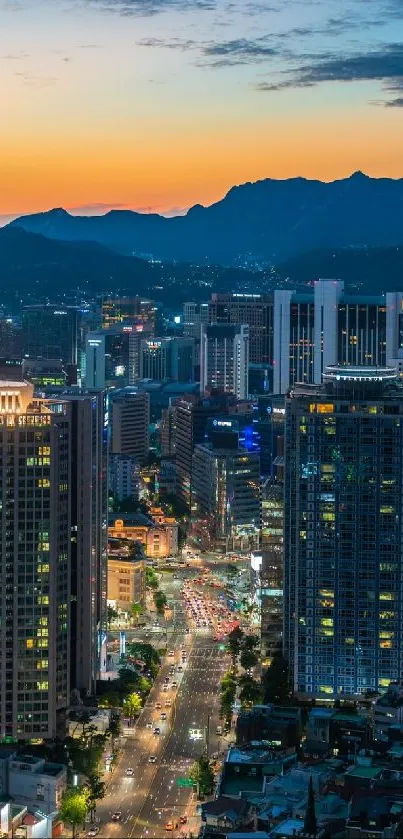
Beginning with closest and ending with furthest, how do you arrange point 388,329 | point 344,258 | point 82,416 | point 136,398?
point 82,416, point 136,398, point 388,329, point 344,258

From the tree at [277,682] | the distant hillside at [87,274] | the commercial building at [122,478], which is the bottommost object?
the tree at [277,682]

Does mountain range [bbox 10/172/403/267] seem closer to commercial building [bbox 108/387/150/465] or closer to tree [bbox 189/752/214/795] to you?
commercial building [bbox 108/387/150/465]

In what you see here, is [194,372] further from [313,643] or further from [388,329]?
[313,643]

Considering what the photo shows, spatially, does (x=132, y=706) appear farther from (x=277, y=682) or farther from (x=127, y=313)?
(x=127, y=313)

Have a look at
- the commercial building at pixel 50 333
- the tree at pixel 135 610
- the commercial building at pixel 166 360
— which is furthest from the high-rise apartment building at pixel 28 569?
the commercial building at pixel 166 360

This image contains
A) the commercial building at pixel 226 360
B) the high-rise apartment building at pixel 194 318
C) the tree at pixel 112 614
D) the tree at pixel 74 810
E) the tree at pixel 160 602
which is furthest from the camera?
the high-rise apartment building at pixel 194 318

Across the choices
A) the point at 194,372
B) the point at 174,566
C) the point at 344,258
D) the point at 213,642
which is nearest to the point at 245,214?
the point at 344,258

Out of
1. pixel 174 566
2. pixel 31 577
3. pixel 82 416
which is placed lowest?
pixel 174 566

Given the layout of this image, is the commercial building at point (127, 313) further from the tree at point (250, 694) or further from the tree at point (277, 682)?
the tree at point (250, 694)
